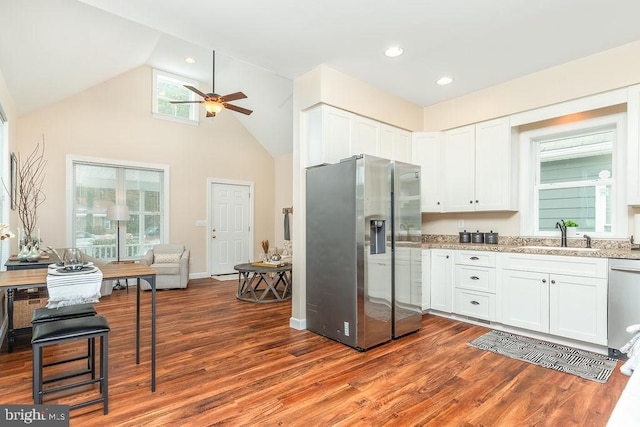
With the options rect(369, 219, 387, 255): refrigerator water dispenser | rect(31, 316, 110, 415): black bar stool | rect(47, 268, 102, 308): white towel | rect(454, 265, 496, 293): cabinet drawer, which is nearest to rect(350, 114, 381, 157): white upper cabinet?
rect(369, 219, 387, 255): refrigerator water dispenser

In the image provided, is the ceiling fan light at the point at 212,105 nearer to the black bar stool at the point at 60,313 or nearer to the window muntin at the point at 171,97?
the window muntin at the point at 171,97

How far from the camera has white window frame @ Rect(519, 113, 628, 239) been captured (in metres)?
3.32

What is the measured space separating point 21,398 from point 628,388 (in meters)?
3.11

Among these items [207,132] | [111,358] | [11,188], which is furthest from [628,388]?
[207,132]

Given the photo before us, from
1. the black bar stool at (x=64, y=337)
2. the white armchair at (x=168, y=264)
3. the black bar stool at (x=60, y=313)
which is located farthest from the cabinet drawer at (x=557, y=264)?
the white armchair at (x=168, y=264)

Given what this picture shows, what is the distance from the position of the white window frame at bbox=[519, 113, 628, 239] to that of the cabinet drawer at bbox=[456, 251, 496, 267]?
0.72m

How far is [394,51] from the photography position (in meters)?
3.19

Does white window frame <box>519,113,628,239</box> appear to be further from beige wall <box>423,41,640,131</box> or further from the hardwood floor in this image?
the hardwood floor

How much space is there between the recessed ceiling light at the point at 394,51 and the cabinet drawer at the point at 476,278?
2427mm

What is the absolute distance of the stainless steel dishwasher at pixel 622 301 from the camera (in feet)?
8.89

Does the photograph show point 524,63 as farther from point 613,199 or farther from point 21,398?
point 21,398

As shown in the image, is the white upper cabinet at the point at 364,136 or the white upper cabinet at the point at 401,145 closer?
the white upper cabinet at the point at 364,136

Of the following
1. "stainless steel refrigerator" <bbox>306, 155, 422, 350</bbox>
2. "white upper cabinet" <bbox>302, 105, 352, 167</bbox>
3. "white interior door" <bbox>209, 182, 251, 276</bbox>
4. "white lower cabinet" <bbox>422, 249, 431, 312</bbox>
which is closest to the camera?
"stainless steel refrigerator" <bbox>306, 155, 422, 350</bbox>

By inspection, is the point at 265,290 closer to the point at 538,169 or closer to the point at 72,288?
the point at 72,288
